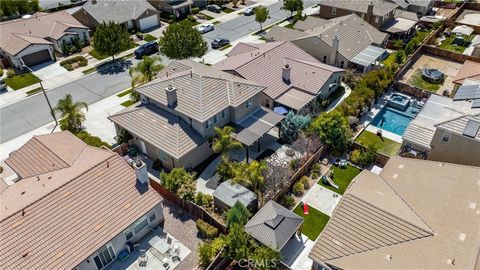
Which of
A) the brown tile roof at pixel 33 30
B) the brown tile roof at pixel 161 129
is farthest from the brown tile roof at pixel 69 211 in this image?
the brown tile roof at pixel 33 30

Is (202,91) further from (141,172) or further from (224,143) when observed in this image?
(141,172)

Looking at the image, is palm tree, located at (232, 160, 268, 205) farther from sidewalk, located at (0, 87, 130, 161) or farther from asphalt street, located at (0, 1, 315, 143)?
asphalt street, located at (0, 1, 315, 143)

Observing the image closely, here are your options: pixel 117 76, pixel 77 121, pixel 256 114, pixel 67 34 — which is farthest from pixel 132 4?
pixel 256 114

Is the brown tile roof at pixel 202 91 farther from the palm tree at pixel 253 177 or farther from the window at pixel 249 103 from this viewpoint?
the palm tree at pixel 253 177

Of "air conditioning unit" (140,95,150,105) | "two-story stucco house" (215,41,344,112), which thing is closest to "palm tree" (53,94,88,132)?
"air conditioning unit" (140,95,150,105)

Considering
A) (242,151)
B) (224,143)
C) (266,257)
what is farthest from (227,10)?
(266,257)
